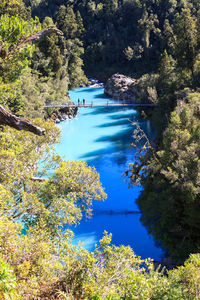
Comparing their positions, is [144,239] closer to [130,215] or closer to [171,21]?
[130,215]

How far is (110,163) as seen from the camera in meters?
15.9

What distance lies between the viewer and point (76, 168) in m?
6.87

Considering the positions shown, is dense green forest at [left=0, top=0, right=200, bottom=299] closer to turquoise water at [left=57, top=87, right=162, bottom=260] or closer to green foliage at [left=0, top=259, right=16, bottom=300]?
green foliage at [left=0, top=259, right=16, bottom=300]

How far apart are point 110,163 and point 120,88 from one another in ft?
53.7

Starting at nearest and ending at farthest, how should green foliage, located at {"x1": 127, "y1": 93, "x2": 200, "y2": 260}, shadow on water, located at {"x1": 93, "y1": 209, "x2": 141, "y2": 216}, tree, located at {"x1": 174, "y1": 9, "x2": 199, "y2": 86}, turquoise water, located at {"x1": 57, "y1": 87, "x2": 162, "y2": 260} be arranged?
green foliage, located at {"x1": 127, "y1": 93, "x2": 200, "y2": 260}, turquoise water, located at {"x1": 57, "y1": 87, "x2": 162, "y2": 260}, shadow on water, located at {"x1": 93, "y1": 209, "x2": 141, "y2": 216}, tree, located at {"x1": 174, "y1": 9, "x2": 199, "y2": 86}

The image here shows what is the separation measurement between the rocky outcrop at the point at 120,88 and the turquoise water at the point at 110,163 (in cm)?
150

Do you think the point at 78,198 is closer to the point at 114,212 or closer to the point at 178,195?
the point at 178,195

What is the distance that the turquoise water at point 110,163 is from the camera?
10023 mm

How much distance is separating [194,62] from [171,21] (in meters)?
25.8

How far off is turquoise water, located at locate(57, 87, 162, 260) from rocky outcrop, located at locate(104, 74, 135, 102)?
150cm

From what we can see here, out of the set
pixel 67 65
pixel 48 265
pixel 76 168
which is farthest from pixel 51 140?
pixel 67 65

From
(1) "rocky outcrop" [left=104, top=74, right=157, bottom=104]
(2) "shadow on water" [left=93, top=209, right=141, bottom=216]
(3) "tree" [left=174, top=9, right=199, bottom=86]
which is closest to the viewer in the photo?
(2) "shadow on water" [left=93, top=209, right=141, bottom=216]

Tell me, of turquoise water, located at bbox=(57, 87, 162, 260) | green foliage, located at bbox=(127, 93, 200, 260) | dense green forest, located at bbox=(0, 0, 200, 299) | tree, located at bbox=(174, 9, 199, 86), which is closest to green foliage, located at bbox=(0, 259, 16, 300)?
dense green forest, located at bbox=(0, 0, 200, 299)

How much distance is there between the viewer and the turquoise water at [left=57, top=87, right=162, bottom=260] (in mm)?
10023
